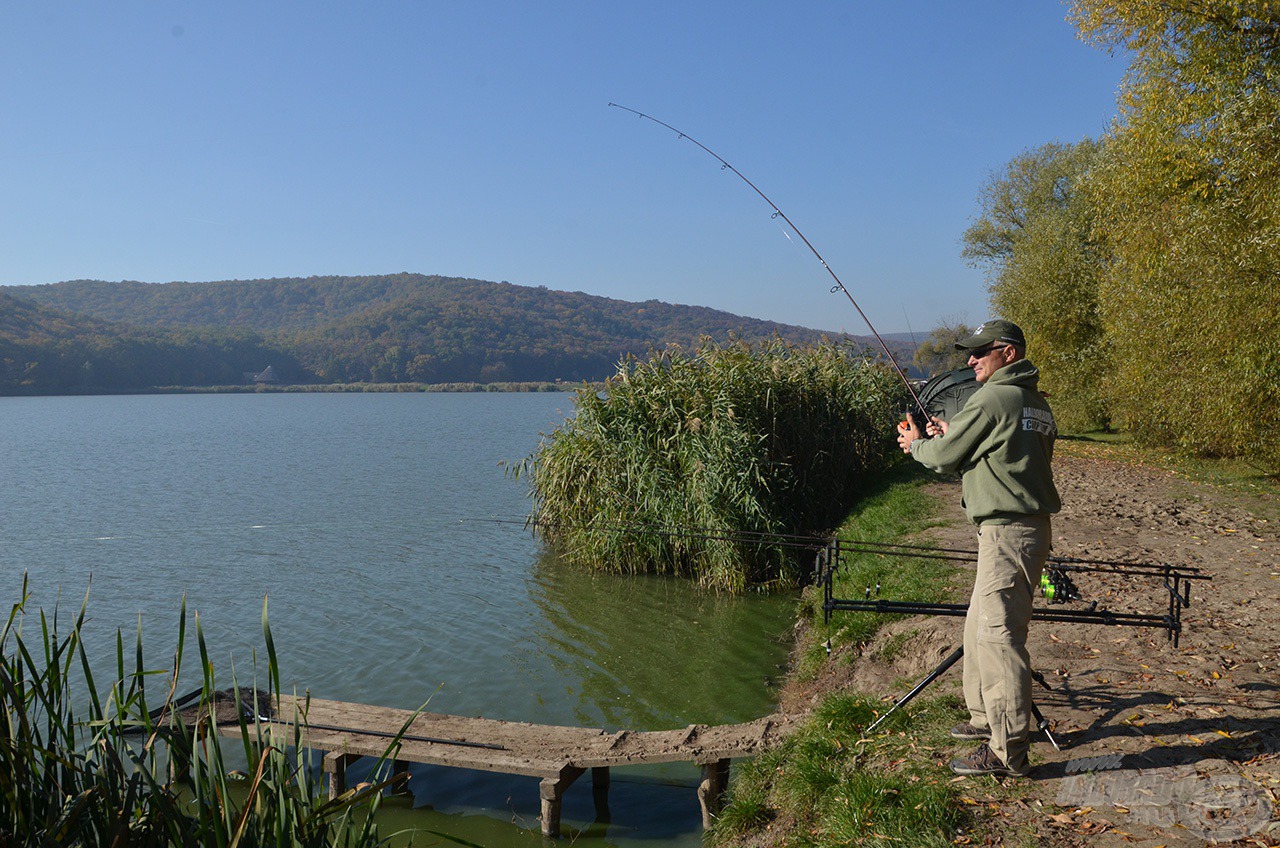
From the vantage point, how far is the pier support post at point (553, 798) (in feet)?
21.3

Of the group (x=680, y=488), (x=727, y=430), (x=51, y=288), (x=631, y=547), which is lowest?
(x=631, y=547)

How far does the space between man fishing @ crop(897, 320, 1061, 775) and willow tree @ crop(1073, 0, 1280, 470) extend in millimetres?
11545

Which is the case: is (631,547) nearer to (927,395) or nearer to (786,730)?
(786,730)

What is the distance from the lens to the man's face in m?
4.88

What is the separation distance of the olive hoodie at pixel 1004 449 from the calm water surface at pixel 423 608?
9.83ft

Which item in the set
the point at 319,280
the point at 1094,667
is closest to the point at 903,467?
the point at 1094,667

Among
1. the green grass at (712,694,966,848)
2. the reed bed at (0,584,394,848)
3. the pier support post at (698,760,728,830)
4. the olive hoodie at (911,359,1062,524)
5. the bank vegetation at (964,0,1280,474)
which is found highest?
the bank vegetation at (964,0,1280,474)

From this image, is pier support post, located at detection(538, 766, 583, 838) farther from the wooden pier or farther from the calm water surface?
the calm water surface

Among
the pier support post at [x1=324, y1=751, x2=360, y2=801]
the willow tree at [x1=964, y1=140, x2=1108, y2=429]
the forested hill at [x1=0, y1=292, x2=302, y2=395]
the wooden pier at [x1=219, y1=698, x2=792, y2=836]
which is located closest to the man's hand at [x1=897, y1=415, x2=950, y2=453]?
the wooden pier at [x1=219, y1=698, x2=792, y2=836]

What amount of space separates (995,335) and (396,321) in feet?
386

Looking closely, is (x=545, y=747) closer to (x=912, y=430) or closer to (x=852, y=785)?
(x=852, y=785)

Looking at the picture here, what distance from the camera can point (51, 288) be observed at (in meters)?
134

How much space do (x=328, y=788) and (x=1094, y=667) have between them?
228 inches

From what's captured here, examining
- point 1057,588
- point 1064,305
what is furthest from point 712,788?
point 1064,305
